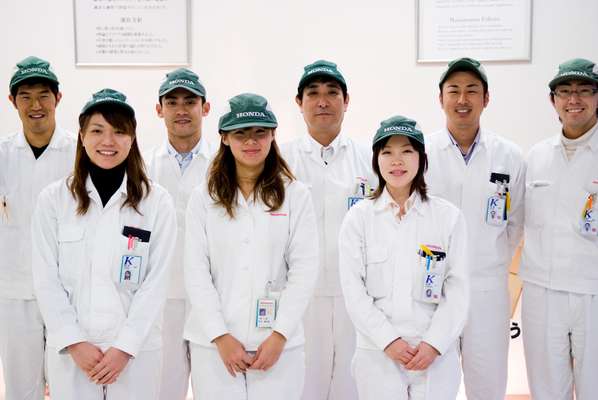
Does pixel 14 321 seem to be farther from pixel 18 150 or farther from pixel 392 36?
pixel 392 36

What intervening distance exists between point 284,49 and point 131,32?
3.01 ft

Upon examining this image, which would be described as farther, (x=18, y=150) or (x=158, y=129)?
(x=158, y=129)

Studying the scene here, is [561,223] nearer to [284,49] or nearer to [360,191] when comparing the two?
[360,191]

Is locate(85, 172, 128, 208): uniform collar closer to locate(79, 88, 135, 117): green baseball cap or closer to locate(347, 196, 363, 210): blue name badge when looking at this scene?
locate(79, 88, 135, 117): green baseball cap

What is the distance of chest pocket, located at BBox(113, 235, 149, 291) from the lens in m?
2.14

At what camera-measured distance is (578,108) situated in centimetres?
272

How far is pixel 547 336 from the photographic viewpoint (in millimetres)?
2691

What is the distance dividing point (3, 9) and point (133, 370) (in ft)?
8.49

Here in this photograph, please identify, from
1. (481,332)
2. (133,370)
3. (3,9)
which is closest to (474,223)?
(481,332)

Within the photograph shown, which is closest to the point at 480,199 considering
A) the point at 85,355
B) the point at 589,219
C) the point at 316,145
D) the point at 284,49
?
the point at 589,219

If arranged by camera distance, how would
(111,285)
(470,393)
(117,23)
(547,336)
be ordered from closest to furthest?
(111,285), (547,336), (470,393), (117,23)

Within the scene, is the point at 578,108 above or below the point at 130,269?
above

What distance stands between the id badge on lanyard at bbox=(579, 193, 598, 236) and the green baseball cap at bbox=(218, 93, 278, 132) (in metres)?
1.45

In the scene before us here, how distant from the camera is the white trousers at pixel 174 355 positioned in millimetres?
A: 2793
